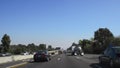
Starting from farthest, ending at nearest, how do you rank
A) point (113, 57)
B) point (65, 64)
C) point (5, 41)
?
point (5, 41) → point (65, 64) → point (113, 57)

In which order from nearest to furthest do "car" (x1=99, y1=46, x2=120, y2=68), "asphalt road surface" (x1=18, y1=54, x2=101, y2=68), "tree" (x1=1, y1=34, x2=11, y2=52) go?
"car" (x1=99, y1=46, x2=120, y2=68)
"asphalt road surface" (x1=18, y1=54, x2=101, y2=68)
"tree" (x1=1, y1=34, x2=11, y2=52)

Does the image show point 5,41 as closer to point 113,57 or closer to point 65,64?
point 65,64

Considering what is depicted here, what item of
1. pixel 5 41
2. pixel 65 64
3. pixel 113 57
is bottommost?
pixel 65 64

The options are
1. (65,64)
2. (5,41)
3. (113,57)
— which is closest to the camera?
(113,57)

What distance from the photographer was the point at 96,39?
442ft

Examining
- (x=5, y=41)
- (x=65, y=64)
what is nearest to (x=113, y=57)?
(x=65, y=64)

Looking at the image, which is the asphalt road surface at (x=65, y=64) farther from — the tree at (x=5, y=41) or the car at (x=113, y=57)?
the tree at (x=5, y=41)

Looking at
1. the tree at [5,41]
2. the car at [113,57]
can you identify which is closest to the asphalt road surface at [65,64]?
the car at [113,57]

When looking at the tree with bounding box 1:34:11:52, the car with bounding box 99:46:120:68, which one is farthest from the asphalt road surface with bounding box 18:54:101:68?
the tree with bounding box 1:34:11:52

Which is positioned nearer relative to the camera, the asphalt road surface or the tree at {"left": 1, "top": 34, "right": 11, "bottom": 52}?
the asphalt road surface

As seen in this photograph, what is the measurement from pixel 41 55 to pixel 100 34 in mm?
102709

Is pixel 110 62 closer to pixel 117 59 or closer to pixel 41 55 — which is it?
pixel 117 59

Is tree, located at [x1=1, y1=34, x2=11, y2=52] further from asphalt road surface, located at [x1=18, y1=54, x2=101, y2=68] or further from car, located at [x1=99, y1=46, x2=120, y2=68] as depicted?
car, located at [x1=99, y1=46, x2=120, y2=68]

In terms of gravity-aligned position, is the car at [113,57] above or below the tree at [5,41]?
below
